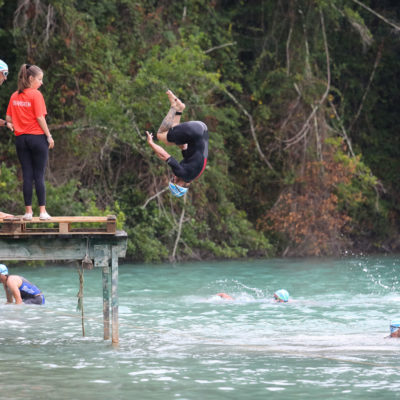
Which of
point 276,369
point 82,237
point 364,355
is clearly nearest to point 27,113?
point 82,237

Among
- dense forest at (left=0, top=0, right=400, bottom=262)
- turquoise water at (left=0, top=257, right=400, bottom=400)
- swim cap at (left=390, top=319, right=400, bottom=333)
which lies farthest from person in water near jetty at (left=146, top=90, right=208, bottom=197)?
dense forest at (left=0, top=0, right=400, bottom=262)

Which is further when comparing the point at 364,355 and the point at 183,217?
the point at 183,217

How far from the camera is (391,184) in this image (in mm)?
31156

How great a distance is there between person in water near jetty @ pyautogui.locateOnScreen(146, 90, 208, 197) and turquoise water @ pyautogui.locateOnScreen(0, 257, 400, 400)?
2417 mm

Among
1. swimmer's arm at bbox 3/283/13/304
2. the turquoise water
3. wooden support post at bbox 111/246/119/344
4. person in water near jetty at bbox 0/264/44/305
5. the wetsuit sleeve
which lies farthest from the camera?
swimmer's arm at bbox 3/283/13/304

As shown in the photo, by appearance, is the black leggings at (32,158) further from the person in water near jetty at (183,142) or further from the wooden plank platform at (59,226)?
the person in water near jetty at (183,142)

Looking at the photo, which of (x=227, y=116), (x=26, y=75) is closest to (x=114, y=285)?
(x=26, y=75)

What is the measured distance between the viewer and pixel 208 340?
13930mm

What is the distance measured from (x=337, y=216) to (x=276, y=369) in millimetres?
17205

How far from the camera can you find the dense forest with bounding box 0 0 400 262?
24.7 meters

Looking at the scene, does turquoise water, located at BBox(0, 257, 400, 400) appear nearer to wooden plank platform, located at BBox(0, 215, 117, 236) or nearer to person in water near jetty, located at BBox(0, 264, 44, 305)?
person in water near jetty, located at BBox(0, 264, 44, 305)

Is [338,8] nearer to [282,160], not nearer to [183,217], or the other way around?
[282,160]

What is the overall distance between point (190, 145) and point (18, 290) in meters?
5.83

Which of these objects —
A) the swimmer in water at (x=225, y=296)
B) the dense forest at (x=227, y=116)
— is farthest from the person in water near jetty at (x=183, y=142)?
the dense forest at (x=227, y=116)
